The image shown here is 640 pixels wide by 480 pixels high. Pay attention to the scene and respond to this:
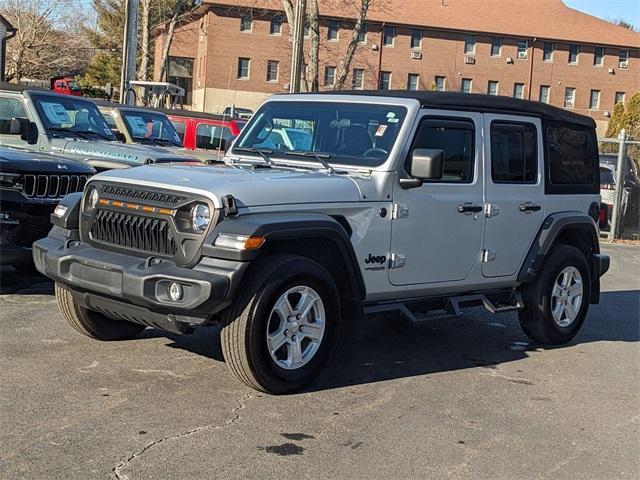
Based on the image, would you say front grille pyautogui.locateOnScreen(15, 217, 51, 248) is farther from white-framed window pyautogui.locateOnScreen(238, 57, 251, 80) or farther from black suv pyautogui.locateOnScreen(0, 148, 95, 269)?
white-framed window pyautogui.locateOnScreen(238, 57, 251, 80)

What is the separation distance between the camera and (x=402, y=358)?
6.77 metres

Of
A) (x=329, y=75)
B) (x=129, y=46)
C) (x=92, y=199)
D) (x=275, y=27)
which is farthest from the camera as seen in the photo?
(x=329, y=75)

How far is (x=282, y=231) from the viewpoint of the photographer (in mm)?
5207

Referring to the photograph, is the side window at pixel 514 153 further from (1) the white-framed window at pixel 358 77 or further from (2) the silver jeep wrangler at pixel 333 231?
(1) the white-framed window at pixel 358 77

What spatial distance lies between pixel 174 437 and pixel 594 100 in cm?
6419

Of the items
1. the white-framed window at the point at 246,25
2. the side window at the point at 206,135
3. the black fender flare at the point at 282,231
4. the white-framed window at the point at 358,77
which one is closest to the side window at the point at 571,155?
the black fender flare at the point at 282,231

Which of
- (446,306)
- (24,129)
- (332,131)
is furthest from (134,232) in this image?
(24,129)

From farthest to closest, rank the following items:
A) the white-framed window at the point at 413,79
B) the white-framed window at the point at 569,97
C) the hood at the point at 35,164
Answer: the white-framed window at the point at 569,97 < the white-framed window at the point at 413,79 < the hood at the point at 35,164

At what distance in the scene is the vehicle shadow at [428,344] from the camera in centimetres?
628

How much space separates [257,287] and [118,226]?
108cm

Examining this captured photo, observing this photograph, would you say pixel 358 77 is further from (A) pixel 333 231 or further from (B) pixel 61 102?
(A) pixel 333 231

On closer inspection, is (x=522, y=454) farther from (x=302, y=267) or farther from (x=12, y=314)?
(x=12, y=314)

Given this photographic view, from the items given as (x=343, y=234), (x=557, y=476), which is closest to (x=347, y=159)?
(x=343, y=234)

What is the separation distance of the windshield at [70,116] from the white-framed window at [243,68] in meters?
44.7
